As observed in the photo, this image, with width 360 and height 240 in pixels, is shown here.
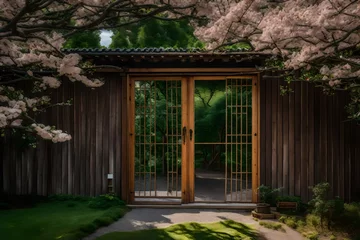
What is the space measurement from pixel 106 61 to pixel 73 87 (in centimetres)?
80

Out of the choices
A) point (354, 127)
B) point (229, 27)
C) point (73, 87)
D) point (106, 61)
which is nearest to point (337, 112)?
point (354, 127)

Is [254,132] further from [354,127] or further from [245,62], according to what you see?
[354,127]

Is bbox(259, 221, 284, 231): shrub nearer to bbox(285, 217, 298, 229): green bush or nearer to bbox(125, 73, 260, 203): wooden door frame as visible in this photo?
bbox(285, 217, 298, 229): green bush

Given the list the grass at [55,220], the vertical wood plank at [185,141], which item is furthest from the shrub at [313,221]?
the grass at [55,220]

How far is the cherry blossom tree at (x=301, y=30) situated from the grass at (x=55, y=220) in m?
3.03

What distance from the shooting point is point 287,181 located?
23.4 ft

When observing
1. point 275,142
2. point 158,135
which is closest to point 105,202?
point 275,142

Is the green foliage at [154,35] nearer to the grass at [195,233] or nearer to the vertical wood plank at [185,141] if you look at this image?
the vertical wood plank at [185,141]

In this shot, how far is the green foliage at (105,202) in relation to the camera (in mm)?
6672

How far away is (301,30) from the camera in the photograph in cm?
428

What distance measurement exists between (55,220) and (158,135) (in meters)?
6.15

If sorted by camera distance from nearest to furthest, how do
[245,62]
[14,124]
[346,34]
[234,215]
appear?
[346,34], [14,124], [234,215], [245,62]

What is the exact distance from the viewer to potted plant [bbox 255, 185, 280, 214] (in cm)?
633

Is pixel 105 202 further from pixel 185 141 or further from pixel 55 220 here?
pixel 185 141
